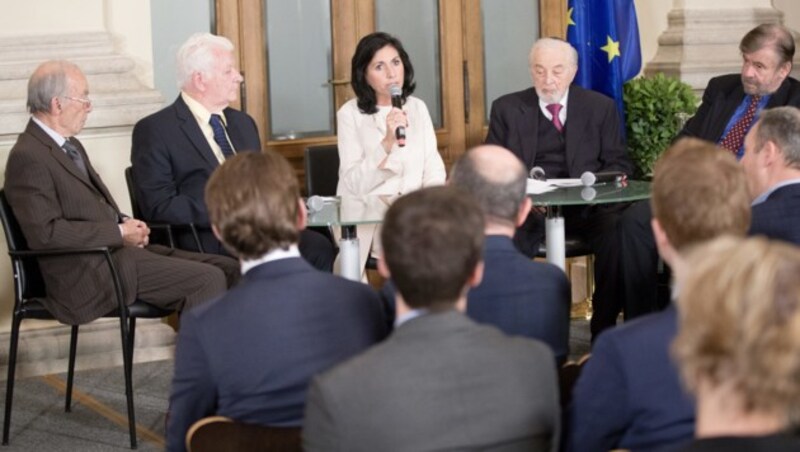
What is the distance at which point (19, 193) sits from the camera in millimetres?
4852

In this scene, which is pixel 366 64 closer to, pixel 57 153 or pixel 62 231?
pixel 57 153

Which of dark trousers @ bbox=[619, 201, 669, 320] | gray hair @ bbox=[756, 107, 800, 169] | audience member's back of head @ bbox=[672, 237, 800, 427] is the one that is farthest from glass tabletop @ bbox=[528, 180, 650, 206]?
audience member's back of head @ bbox=[672, 237, 800, 427]

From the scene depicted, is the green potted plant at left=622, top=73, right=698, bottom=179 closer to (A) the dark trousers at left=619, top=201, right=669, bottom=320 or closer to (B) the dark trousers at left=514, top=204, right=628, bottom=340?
(B) the dark trousers at left=514, top=204, right=628, bottom=340

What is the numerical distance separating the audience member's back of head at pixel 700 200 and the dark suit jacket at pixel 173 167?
2.88 meters

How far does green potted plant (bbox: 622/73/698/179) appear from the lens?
6.66 metres

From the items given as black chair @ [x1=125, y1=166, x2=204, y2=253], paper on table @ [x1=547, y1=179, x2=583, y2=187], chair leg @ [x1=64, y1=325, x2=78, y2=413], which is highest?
paper on table @ [x1=547, y1=179, x2=583, y2=187]

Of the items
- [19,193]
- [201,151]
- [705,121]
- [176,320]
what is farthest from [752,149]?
[176,320]

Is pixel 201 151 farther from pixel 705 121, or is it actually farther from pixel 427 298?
pixel 427 298

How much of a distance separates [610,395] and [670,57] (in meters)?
5.08

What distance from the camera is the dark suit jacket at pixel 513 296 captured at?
9.96ft

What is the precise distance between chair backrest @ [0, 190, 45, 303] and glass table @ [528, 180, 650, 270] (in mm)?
1823

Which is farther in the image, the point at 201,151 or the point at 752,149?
the point at 201,151

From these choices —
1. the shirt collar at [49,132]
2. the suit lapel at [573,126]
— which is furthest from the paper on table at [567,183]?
the shirt collar at [49,132]

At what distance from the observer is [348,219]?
4.57 m
